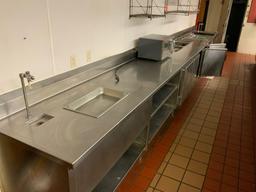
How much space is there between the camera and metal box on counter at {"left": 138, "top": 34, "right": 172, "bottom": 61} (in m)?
2.31

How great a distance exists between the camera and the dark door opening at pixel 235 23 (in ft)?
20.6

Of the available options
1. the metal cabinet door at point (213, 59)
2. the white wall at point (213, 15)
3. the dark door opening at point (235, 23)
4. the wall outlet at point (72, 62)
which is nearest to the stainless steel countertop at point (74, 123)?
the wall outlet at point (72, 62)

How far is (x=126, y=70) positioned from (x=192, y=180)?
115 centimetres

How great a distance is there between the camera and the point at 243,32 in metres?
6.48

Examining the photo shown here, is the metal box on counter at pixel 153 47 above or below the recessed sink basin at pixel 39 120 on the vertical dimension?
above

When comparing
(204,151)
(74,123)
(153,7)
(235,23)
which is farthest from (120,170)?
(235,23)

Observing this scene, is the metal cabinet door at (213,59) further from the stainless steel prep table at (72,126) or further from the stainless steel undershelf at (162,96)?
the stainless steel prep table at (72,126)

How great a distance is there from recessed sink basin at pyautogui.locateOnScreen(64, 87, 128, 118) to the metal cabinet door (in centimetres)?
274

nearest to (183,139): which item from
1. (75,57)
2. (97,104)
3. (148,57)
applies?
(148,57)

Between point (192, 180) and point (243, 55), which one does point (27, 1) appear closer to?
point (192, 180)

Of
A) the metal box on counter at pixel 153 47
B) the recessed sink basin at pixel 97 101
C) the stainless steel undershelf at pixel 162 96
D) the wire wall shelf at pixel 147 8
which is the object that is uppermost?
the wire wall shelf at pixel 147 8

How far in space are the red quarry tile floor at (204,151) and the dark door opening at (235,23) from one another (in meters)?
3.76

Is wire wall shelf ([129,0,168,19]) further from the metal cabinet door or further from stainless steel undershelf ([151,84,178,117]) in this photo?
the metal cabinet door

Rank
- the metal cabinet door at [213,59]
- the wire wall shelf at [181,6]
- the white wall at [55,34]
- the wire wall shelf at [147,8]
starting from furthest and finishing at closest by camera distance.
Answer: the metal cabinet door at [213,59]
the wire wall shelf at [181,6]
the wire wall shelf at [147,8]
the white wall at [55,34]
